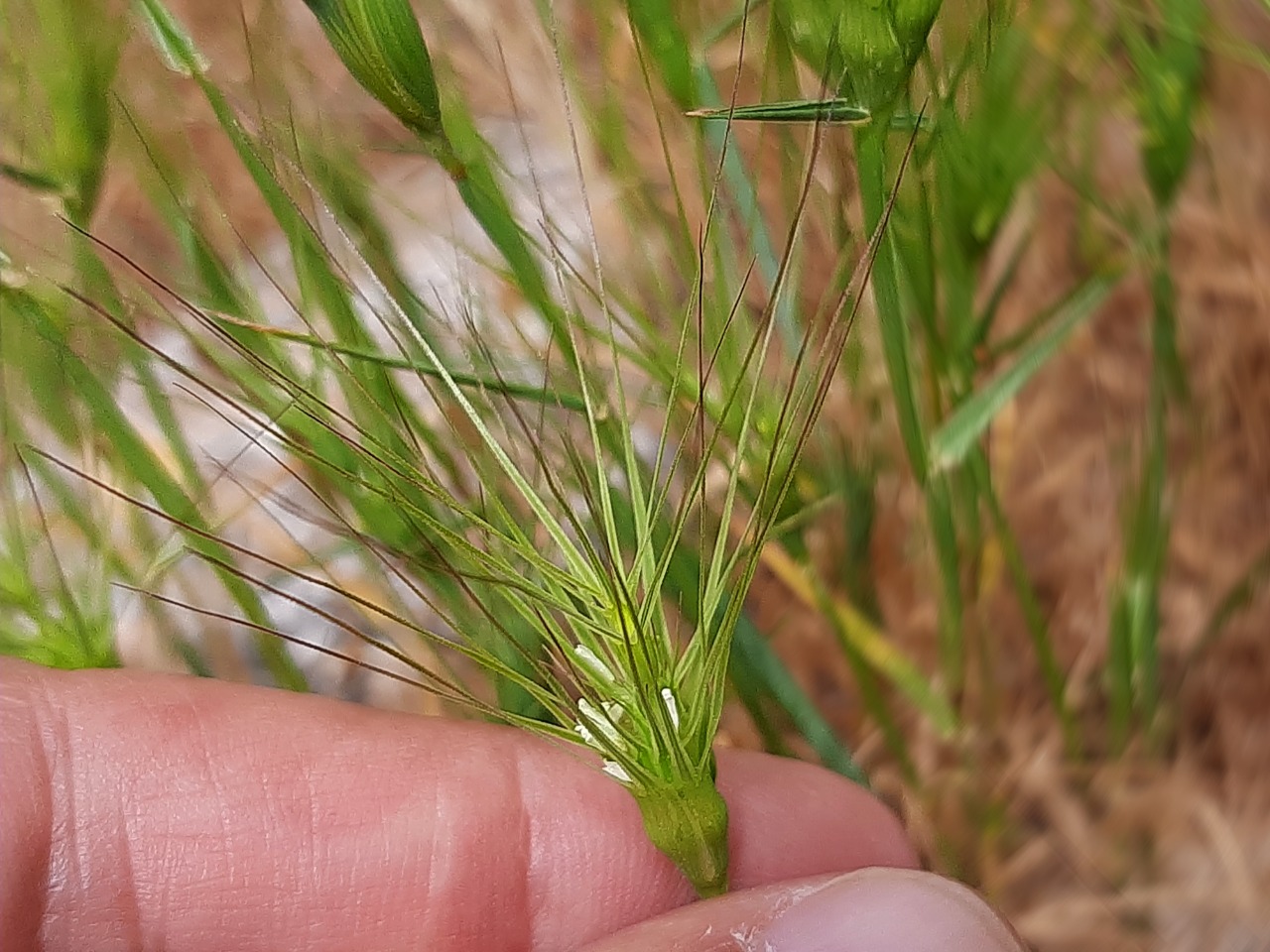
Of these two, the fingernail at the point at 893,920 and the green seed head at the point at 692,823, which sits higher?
the green seed head at the point at 692,823

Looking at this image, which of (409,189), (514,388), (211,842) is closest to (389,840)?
(211,842)

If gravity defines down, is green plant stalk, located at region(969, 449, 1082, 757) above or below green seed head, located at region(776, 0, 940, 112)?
below

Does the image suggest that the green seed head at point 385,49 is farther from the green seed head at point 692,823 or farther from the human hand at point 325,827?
the human hand at point 325,827

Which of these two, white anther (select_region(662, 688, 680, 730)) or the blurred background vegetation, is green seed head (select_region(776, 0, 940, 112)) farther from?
white anther (select_region(662, 688, 680, 730))

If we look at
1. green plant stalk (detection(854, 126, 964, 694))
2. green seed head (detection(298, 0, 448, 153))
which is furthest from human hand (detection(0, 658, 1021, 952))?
green seed head (detection(298, 0, 448, 153))

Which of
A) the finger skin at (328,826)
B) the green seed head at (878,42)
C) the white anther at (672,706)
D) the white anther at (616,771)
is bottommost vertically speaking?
the finger skin at (328,826)

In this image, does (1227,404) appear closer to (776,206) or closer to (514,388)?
(776,206)

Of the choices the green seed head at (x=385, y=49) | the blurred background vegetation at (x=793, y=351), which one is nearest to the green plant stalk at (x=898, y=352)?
the blurred background vegetation at (x=793, y=351)
